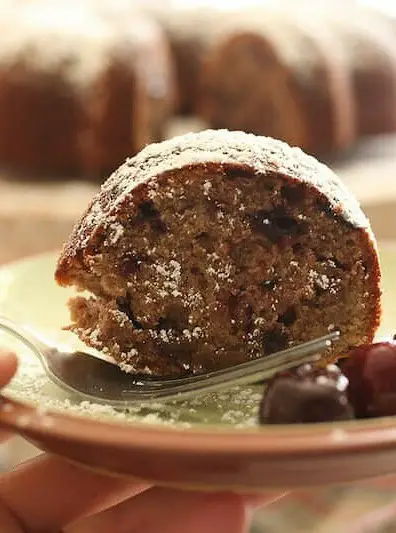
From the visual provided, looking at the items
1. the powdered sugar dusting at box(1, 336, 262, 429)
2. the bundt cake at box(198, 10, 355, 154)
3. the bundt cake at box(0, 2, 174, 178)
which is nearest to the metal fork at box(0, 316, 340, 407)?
the powdered sugar dusting at box(1, 336, 262, 429)

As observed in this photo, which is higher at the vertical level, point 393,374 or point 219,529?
point 393,374

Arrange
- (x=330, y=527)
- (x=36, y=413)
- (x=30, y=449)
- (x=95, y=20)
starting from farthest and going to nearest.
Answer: (x=95, y=20) → (x=30, y=449) → (x=330, y=527) → (x=36, y=413)

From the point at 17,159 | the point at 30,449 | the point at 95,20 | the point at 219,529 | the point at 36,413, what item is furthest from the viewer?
the point at 95,20

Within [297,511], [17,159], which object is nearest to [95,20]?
[17,159]

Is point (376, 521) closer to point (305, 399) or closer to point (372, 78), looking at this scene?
point (305, 399)

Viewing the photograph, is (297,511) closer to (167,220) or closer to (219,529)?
(219,529)

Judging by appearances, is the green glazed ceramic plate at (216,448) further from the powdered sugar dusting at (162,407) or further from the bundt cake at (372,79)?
the bundt cake at (372,79)

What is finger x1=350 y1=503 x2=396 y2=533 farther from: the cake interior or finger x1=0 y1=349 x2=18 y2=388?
finger x1=0 y1=349 x2=18 y2=388
